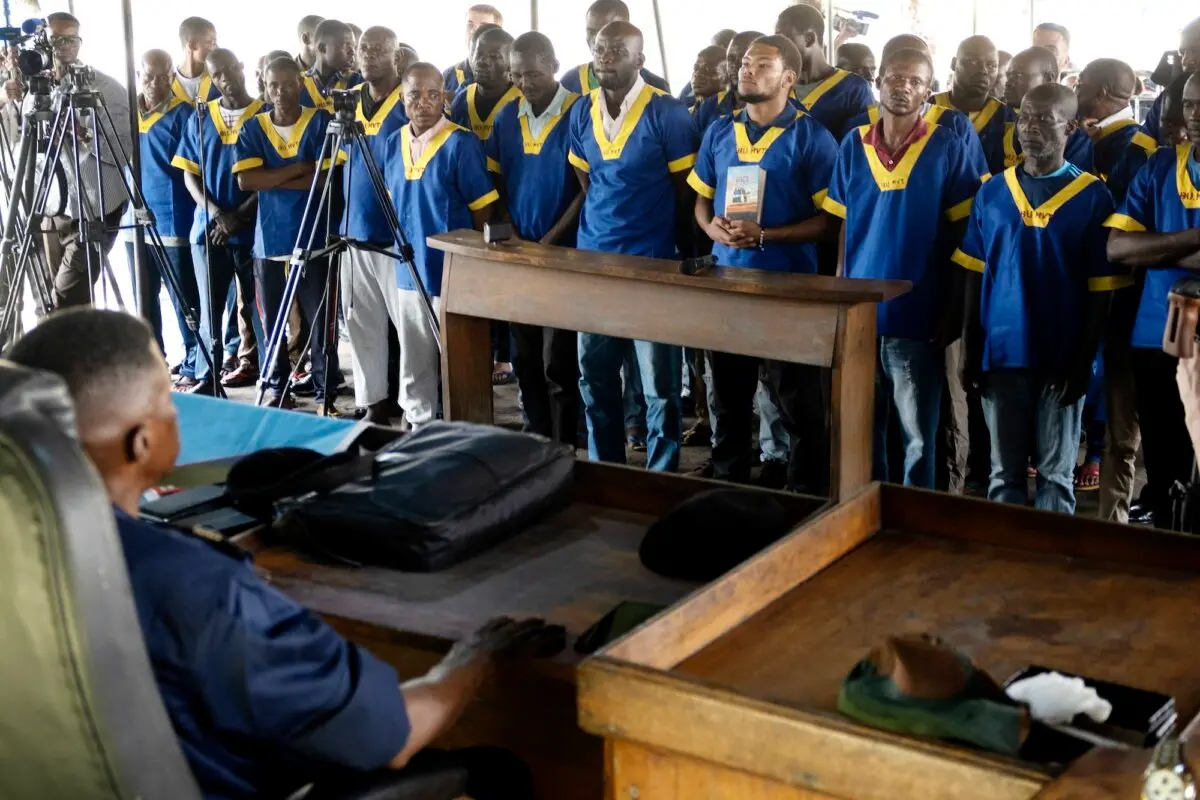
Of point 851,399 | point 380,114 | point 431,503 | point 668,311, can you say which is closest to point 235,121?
point 380,114

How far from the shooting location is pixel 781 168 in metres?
→ 3.85

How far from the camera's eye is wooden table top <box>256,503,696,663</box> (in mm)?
1937

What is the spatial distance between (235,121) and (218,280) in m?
0.63

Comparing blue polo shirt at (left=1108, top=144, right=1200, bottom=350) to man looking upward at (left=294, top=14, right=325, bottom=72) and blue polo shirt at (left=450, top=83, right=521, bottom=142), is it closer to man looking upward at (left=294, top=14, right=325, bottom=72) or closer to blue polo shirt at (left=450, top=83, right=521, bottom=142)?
blue polo shirt at (left=450, top=83, right=521, bottom=142)

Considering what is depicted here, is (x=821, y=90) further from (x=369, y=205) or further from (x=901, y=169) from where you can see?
(x=369, y=205)

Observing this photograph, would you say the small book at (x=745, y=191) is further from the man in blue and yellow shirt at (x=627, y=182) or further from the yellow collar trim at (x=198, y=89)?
the yellow collar trim at (x=198, y=89)

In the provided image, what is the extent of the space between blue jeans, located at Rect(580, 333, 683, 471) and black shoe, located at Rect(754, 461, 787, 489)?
27 cm

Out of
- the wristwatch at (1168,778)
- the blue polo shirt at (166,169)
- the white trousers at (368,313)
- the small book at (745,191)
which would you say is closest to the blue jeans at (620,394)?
the small book at (745,191)

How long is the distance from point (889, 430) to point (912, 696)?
260 cm

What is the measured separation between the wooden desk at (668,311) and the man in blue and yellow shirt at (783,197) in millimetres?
660

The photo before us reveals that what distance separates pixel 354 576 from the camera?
Answer: 2107 mm

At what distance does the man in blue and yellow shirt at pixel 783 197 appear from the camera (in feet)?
12.6

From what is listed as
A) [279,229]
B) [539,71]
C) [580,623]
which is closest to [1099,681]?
[580,623]

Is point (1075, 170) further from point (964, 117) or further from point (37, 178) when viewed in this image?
point (37, 178)
